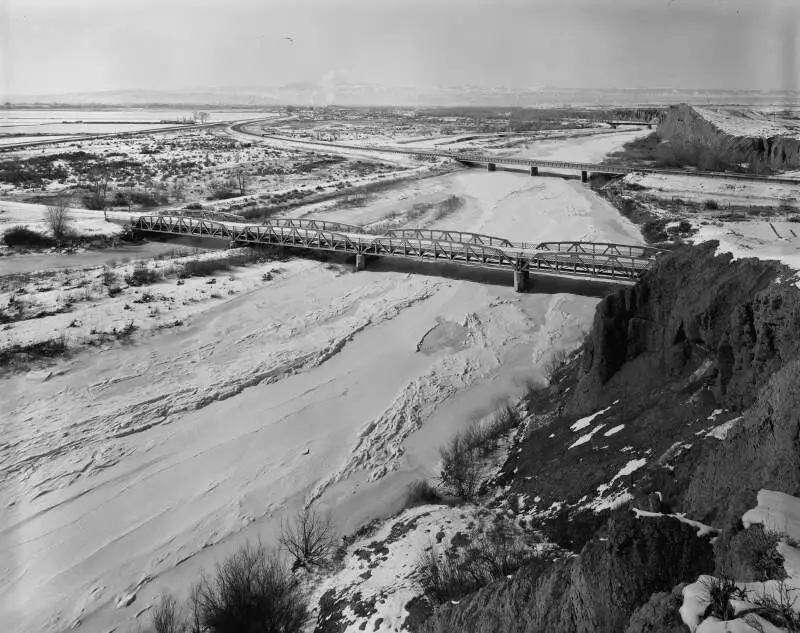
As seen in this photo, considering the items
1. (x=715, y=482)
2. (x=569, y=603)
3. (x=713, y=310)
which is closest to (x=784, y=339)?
(x=713, y=310)

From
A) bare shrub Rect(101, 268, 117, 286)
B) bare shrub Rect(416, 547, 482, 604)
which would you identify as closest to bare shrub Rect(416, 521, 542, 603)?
bare shrub Rect(416, 547, 482, 604)

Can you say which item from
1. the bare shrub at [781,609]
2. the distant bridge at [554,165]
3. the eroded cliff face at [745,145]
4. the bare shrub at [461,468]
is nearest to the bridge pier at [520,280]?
the bare shrub at [461,468]

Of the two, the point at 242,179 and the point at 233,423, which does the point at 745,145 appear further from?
the point at 233,423

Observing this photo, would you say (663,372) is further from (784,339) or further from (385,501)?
(385,501)

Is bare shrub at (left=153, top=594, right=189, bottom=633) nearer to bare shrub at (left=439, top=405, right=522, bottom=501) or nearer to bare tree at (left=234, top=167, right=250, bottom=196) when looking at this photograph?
bare shrub at (left=439, top=405, right=522, bottom=501)

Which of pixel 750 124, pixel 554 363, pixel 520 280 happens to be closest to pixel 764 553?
pixel 554 363
